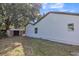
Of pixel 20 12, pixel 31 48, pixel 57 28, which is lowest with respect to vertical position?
pixel 31 48

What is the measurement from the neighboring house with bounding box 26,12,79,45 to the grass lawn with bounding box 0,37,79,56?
16 centimetres

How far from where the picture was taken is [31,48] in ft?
17.9

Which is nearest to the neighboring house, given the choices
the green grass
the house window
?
the house window

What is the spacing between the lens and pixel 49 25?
18.6 ft

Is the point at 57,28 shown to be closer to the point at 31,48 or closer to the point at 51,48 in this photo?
the point at 51,48

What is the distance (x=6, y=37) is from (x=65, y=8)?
5.13 feet

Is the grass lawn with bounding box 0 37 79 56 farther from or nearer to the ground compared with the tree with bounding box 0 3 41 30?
nearer to the ground

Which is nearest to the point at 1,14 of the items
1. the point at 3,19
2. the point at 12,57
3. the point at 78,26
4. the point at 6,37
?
the point at 3,19

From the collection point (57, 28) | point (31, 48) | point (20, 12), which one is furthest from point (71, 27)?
point (20, 12)

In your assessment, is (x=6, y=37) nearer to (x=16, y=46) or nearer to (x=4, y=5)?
(x=16, y=46)

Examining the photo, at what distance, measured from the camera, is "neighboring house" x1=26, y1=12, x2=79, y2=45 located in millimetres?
5586

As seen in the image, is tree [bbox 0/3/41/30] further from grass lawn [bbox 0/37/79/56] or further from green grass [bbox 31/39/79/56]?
green grass [bbox 31/39/79/56]

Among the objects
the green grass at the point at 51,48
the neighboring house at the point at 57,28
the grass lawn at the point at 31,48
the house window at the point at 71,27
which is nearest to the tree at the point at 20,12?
the neighboring house at the point at 57,28

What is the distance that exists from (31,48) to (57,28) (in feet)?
2.81
